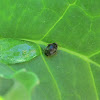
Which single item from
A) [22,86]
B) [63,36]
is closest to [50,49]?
[63,36]

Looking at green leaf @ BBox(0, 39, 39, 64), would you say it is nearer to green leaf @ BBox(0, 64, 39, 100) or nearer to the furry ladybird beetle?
the furry ladybird beetle

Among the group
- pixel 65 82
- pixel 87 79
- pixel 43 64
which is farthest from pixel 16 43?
pixel 87 79

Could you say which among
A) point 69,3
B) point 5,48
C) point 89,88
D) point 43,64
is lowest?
point 89,88

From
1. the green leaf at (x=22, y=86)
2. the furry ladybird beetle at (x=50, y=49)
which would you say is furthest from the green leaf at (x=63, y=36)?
the green leaf at (x=22, y=86)

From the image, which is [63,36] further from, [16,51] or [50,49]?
[16,51]

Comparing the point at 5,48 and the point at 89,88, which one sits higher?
the point at 5,48

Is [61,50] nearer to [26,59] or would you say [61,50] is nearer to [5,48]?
[26,59]

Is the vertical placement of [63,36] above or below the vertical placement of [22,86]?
above
